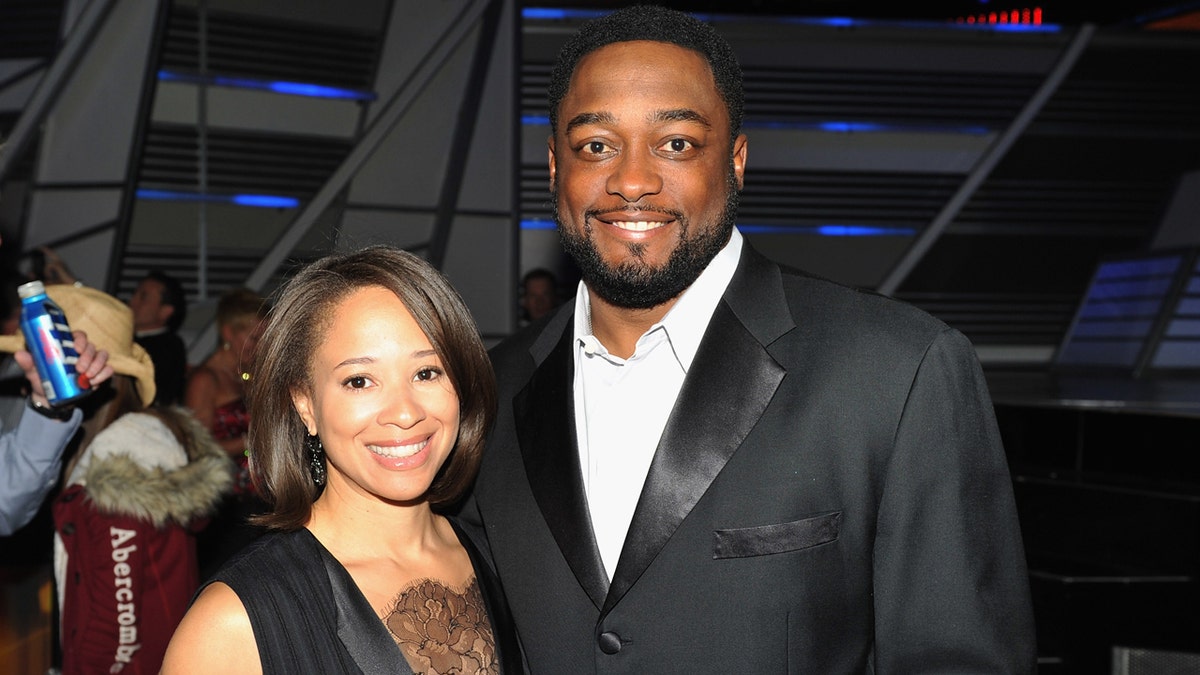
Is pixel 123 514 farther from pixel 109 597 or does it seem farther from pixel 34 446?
pixel 34 446

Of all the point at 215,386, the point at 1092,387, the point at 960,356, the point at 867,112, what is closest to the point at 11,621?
the point at 215,386

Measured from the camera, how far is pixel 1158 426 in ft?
15.6

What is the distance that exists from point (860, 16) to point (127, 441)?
8825 mm

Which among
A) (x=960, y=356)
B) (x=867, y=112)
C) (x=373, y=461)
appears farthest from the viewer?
(x=867, y=112)

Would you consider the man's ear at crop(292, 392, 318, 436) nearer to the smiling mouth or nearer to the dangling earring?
the dangling earring

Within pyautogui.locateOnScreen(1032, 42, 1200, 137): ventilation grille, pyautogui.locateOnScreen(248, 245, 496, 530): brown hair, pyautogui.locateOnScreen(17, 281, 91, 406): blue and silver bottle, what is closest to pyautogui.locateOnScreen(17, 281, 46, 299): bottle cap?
pyautogui.locateOnScreen(17, 281, 91, 406): blue and silver bottle

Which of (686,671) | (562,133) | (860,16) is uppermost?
(860,16)

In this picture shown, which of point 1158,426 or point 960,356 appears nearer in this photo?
point 960,356

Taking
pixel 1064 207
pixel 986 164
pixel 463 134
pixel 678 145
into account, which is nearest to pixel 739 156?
pixel 678 145

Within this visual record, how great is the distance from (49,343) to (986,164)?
9.43m

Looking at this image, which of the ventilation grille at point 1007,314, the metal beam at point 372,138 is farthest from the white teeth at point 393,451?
the ventilation grille at point 1007,314

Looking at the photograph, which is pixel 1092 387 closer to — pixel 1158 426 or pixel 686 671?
pixel 1158 426

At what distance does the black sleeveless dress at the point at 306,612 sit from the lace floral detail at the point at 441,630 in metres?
0.04

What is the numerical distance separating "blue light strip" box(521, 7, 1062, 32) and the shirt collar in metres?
7.79
